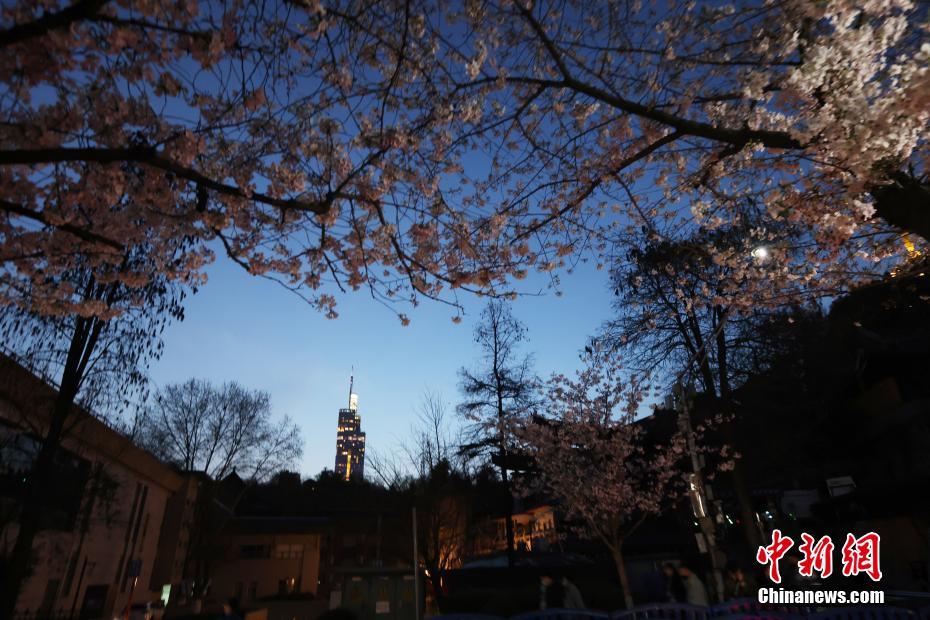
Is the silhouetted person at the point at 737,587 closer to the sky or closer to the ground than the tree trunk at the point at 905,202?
closer to the ground

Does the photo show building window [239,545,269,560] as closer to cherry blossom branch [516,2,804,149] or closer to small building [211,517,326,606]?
small building [211,517,326,606]

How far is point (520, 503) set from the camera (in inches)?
2044

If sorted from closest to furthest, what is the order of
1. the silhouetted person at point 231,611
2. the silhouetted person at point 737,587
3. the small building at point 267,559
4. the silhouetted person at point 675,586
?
the silhouetted person at point 737,587, the silhouetted person at point 675,586, the silhouetted person at point 231,611, the small building at point 267,559

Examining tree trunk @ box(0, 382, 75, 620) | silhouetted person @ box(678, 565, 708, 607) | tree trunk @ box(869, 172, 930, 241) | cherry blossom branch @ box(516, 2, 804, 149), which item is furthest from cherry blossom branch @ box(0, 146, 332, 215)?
silhouetted person @ box(678, 565, 708, 607)

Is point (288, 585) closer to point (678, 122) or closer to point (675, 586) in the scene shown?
point (675, 586)

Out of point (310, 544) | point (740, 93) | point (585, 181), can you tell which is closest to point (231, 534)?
point (310, 544)

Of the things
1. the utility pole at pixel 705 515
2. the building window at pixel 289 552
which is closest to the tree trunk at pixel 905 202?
the utility pole at pixel 705 515

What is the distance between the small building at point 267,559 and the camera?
3256cm

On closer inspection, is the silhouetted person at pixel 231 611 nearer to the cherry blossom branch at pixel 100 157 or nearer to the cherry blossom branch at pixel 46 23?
the cherry blossom branch at pixel 100 157

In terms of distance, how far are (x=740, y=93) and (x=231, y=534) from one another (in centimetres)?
3773

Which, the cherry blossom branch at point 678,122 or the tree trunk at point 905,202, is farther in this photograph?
the cherry blossom branch at point 678,122

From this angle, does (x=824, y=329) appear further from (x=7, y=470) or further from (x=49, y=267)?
(x=7, y=470)

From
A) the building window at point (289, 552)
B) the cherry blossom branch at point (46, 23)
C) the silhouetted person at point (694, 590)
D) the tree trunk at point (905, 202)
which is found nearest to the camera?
the cherry blossom branch at point (46, 23)

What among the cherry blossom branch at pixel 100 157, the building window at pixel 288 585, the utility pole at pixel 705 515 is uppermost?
the cherry blossom branch at pixel 100 157
